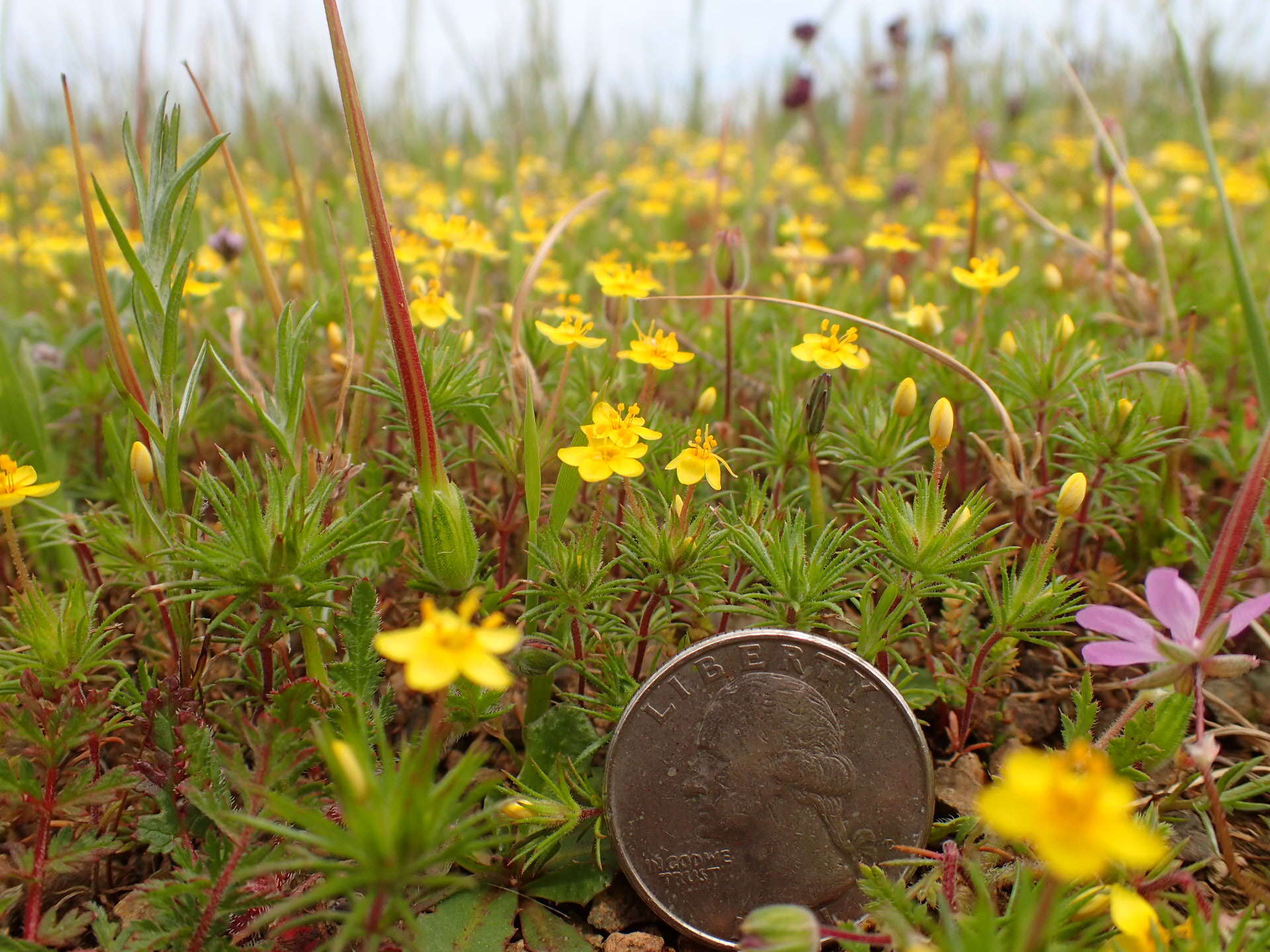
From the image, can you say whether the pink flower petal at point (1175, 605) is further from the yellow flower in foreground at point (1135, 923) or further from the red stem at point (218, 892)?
the red stem at point (218, 892)

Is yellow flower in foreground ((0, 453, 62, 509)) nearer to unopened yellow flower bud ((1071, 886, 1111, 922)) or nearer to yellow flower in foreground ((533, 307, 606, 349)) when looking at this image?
yellow flower in foreground ((533, 307, 606, 349))

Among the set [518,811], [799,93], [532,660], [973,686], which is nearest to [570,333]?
[532,660]

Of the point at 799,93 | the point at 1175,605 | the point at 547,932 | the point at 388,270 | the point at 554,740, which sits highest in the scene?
the point at 799,93

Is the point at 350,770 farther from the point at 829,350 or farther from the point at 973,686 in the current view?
the point at 829,350

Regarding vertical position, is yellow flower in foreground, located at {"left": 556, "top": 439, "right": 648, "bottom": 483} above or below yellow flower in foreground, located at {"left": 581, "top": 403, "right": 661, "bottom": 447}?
below

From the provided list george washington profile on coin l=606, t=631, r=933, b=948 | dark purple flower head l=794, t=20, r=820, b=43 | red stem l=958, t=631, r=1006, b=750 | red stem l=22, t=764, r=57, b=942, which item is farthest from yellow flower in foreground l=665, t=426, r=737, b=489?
dark purple flower head l=794, t=20, r=820, b=43
